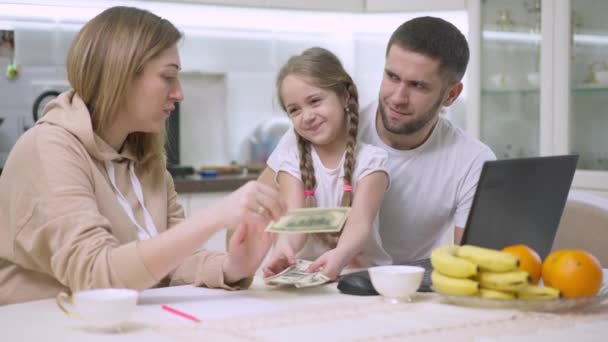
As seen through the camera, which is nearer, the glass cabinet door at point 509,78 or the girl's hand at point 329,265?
the girl's hand at point 329,265

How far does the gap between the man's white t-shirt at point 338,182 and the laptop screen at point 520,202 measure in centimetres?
50

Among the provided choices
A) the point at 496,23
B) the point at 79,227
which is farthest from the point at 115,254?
the point at 496,23

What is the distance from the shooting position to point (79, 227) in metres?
1.57

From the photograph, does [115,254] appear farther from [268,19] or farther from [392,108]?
[268,19]

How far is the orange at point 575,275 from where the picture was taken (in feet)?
5.01

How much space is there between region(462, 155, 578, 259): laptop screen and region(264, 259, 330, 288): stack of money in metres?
0.32

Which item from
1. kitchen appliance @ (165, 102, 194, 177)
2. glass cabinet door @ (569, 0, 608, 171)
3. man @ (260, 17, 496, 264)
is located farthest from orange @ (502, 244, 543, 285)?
kitchen appliance @ (165, 102, 194, 177)

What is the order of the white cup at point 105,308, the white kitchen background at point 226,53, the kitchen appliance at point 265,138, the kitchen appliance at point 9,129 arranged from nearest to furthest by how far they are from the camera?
the white cup at point 105,308 → the kitchen appliance at point 9,129 → the white kitchen background at point 226,53 → the kitchen appliance at point 265,138

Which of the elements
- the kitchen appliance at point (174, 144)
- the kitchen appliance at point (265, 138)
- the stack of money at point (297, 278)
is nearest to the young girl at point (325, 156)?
the stack of money at point (297, 278)

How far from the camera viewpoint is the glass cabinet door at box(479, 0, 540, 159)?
12.9ft

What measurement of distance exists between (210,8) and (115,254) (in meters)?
2.74

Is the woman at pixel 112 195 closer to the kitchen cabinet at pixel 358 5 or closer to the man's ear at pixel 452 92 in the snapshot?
the man's ear at pixel 452 92

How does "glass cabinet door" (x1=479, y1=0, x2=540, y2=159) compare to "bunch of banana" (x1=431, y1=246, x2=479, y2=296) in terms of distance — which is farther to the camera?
"glass cabinet door" (x1=479, y1=0, x2=540, y2=159)

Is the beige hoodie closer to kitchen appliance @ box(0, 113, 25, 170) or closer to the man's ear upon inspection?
the man's ear
